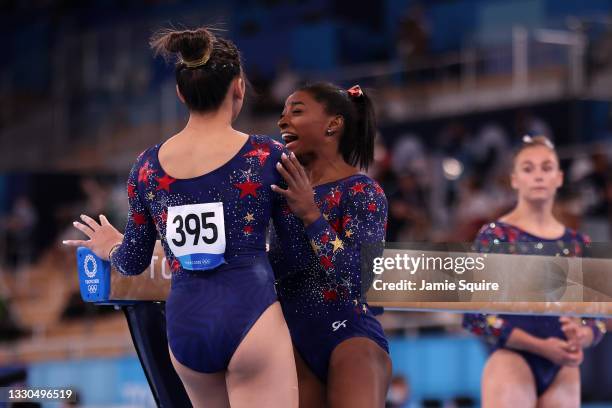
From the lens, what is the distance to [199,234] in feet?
9.90

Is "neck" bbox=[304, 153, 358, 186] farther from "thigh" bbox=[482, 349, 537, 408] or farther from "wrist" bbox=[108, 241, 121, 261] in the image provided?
"thigh" bbox=[482, 349, 537, 408]

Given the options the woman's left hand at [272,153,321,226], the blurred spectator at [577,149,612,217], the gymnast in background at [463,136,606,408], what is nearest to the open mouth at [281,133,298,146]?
the woman's left hand at [272,153,321,226]

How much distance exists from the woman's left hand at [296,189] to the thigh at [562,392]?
1.90 meters

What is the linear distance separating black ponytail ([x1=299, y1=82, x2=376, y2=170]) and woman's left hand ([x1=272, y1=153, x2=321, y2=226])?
1.78ft

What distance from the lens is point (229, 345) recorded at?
297cm

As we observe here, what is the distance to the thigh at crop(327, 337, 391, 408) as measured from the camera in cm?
331

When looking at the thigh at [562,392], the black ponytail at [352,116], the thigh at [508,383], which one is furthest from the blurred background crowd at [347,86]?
the thigh at [562,392]

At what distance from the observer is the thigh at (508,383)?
448cm

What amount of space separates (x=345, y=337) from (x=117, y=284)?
91 centimetres

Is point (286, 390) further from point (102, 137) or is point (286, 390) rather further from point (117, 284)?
point (102, 137)

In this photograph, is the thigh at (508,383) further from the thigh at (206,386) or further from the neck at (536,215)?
the thigh at (206,386)

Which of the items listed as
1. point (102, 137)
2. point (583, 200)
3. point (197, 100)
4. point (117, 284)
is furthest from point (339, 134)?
point (102, 137)

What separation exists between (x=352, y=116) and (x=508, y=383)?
59.7 inches

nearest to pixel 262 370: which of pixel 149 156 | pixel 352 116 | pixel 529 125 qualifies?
pixel 149 156
